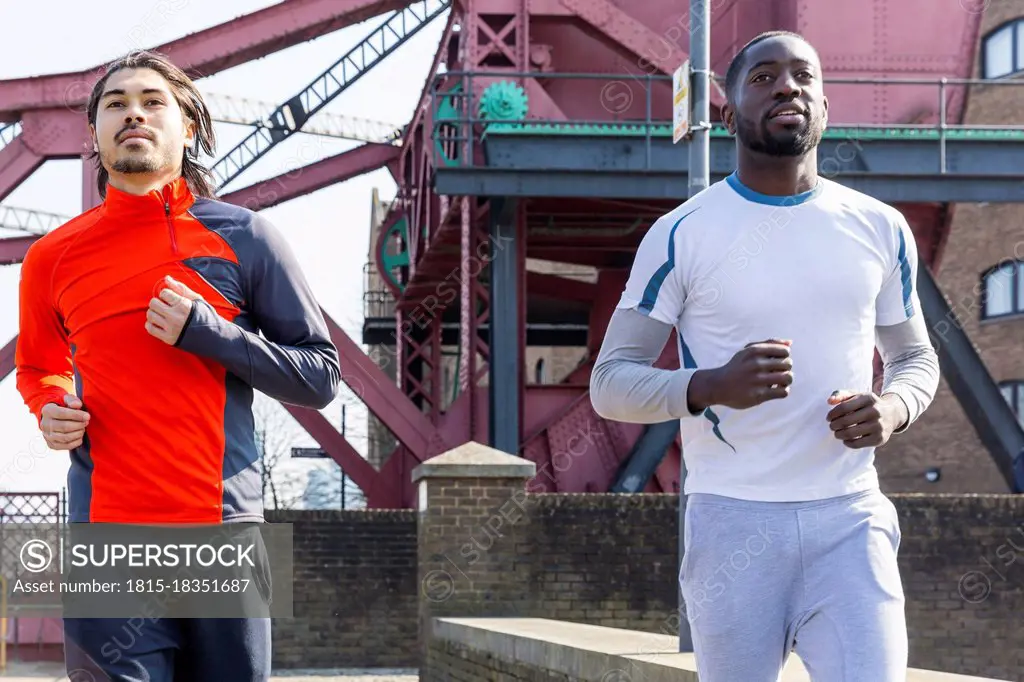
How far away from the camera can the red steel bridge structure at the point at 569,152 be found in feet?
57.9

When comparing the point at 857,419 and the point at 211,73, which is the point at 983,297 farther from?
the point at 857,419

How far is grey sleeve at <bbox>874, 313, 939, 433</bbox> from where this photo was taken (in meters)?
3.55

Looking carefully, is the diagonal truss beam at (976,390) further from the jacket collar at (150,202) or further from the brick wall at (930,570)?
the jacket collar at (150,202)

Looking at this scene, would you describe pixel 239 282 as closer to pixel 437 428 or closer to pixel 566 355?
pixel 437 428

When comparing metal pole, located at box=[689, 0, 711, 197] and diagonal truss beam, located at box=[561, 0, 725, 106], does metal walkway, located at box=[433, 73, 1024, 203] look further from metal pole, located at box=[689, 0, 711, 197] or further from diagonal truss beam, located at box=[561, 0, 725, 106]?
metal pole, located at box=[689, 0, 711, 197]

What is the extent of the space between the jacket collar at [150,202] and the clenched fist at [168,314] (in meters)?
0.29

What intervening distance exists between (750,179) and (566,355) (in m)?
43.9

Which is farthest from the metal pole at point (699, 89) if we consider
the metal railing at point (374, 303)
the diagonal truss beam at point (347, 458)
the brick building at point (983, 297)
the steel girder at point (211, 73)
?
the brick building at point (983, 297)

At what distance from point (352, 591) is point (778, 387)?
1472 centimetres

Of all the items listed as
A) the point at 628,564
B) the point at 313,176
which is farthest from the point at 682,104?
the point at 313,176

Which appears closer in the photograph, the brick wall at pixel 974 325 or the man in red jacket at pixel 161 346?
the man in red jacket at pixel 161 346

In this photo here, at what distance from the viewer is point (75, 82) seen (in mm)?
20234

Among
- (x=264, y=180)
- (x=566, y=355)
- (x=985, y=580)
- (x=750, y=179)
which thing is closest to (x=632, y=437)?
(x=985, y=580)

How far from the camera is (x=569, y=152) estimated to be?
17.6 metres
